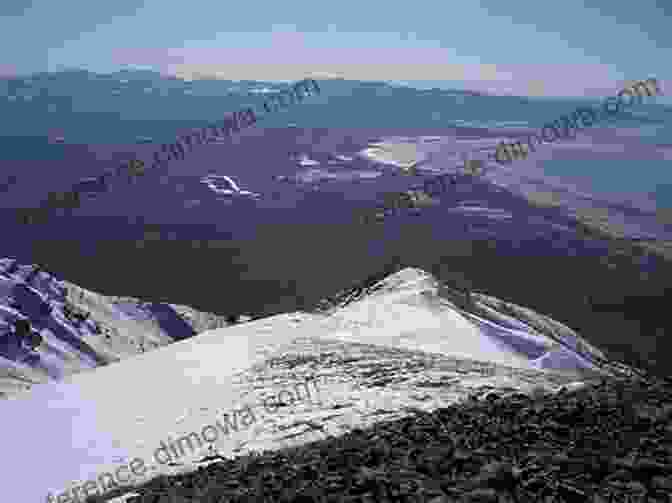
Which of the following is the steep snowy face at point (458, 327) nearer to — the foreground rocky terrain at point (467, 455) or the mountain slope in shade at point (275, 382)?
the mountain slope in shade at point (275, 382)

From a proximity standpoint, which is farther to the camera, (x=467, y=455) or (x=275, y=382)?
(x=275, y=382)

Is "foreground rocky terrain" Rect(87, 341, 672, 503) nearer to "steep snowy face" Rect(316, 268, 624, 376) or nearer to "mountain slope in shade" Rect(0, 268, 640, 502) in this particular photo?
"mountain slope in shade" Rect(0, 268, 640, 502)

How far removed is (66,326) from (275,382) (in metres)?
17.8

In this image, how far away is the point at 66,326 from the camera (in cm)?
2538

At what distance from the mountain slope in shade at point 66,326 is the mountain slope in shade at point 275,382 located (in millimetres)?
8166

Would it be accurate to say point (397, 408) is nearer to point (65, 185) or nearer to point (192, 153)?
point (65, 185)

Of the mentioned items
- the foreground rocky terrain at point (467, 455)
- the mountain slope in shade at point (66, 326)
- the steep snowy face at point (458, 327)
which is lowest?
the mountain slope in shade at point (66, 326)

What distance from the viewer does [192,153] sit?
12988 cm

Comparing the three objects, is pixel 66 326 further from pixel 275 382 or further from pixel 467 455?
pixel 467 455

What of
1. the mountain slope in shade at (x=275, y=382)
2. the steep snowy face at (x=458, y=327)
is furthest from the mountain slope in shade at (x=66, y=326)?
the steep snowy face at (x=458, y=327)

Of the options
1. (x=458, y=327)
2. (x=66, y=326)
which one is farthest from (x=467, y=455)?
(x=66, y=326)

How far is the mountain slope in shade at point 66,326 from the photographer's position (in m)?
21.7

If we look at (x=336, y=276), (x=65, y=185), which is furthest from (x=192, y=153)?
(x=336, y=276)

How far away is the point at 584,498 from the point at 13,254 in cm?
6203
